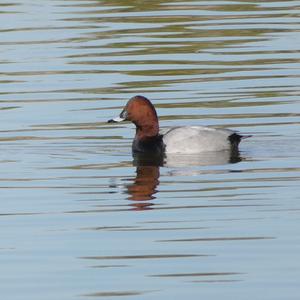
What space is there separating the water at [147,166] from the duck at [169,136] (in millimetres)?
238

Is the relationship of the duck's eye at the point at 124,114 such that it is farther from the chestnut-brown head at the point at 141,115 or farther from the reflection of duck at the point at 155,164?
the reflection of duck at the point at 155,164

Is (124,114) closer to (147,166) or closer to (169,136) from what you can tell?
(169,136)

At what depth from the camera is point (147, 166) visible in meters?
14.7

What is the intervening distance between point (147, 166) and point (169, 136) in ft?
2.17

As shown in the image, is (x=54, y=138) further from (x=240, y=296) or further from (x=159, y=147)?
(x=240, y=296)

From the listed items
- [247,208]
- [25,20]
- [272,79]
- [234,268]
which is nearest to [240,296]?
[234,268]

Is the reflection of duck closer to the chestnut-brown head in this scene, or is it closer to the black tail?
the black tail

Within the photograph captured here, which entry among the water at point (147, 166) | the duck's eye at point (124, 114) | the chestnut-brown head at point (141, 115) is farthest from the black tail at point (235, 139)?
the duck's eye at point (124, 114)

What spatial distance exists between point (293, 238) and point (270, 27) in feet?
41.8

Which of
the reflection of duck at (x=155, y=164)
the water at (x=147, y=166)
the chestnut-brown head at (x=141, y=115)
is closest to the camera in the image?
the water at (x=147, y=166)

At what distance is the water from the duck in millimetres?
238

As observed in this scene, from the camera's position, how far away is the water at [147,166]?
32.3ft

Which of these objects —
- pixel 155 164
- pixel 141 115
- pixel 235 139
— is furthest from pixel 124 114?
pixel 235 139

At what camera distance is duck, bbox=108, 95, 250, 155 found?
14930 millimetres
